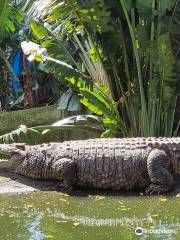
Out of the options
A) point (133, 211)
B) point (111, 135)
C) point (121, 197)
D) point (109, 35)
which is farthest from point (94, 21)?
point (133, 211)

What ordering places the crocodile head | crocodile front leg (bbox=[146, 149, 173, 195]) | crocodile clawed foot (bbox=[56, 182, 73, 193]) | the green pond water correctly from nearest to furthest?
1. the green pond water
2. crocodile front leg (bbox=[146, 149, 173, 195])
3. crocodile clawed foot (bbox=[56, 182, 73, 193])
4. the crocodile head

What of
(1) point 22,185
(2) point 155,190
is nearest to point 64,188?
(1) point 22,185

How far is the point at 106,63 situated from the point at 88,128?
1215mm

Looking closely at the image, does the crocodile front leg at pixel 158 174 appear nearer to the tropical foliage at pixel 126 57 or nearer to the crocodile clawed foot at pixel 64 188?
the crocodile clawed foot at pixel 64 188

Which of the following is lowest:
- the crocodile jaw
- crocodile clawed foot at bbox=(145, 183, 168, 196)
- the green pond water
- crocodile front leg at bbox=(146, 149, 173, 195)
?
the green pond water

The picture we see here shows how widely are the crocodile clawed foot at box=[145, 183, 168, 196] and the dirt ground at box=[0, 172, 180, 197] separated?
12 centimetres

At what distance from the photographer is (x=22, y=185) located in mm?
6496

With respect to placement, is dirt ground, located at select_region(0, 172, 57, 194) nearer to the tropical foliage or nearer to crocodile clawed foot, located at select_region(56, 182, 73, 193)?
crocodile clawed foot, located at select_region(56, 182, 73, 193)

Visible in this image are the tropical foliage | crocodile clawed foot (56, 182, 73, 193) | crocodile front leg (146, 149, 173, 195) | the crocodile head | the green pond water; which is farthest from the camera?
the tropical foliage

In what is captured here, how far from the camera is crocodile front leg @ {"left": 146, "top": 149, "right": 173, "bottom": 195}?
6074 millimetres

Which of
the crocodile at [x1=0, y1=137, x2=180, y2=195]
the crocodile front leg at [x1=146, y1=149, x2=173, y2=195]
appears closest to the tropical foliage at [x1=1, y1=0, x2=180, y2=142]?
the crocodile at [x1=0, y1=137, x2=180, y2=195]

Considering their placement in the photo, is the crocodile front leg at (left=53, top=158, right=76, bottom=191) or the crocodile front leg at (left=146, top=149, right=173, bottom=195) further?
the crocodile front leg at (left=53, top=158, right=76, bottom=191)

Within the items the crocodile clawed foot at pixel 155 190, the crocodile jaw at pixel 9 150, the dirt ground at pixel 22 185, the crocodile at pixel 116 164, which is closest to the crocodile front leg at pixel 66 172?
the crocodile at pixel 116 164

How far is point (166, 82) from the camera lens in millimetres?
8078
